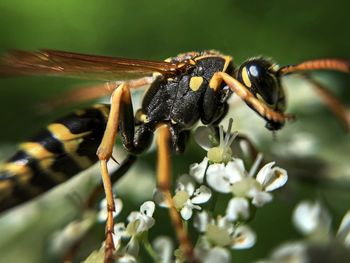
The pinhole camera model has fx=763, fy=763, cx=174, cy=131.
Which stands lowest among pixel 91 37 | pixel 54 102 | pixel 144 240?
pixel 144 240

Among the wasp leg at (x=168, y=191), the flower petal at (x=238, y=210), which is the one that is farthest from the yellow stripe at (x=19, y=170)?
the flower petal at (x=238, y=210)

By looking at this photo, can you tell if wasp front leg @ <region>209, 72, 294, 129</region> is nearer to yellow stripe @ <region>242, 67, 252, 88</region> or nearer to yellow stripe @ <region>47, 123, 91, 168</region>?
yellow stripe @ <region>242, 67, 252, 88</region>

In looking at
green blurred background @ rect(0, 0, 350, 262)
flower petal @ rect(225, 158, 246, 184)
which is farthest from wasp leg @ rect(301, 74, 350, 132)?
flower petal @ rect(225, 158, 246, 184)

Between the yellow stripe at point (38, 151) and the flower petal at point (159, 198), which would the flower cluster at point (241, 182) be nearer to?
the flower petal at point (159, 198)

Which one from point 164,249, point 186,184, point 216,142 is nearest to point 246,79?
point 216,142

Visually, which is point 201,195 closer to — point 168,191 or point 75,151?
point 168,191

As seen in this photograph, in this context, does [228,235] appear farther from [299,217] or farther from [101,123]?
[101,123]

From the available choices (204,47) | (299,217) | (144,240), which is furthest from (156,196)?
(204,47)

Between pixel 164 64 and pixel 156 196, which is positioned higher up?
pixel 164 64
